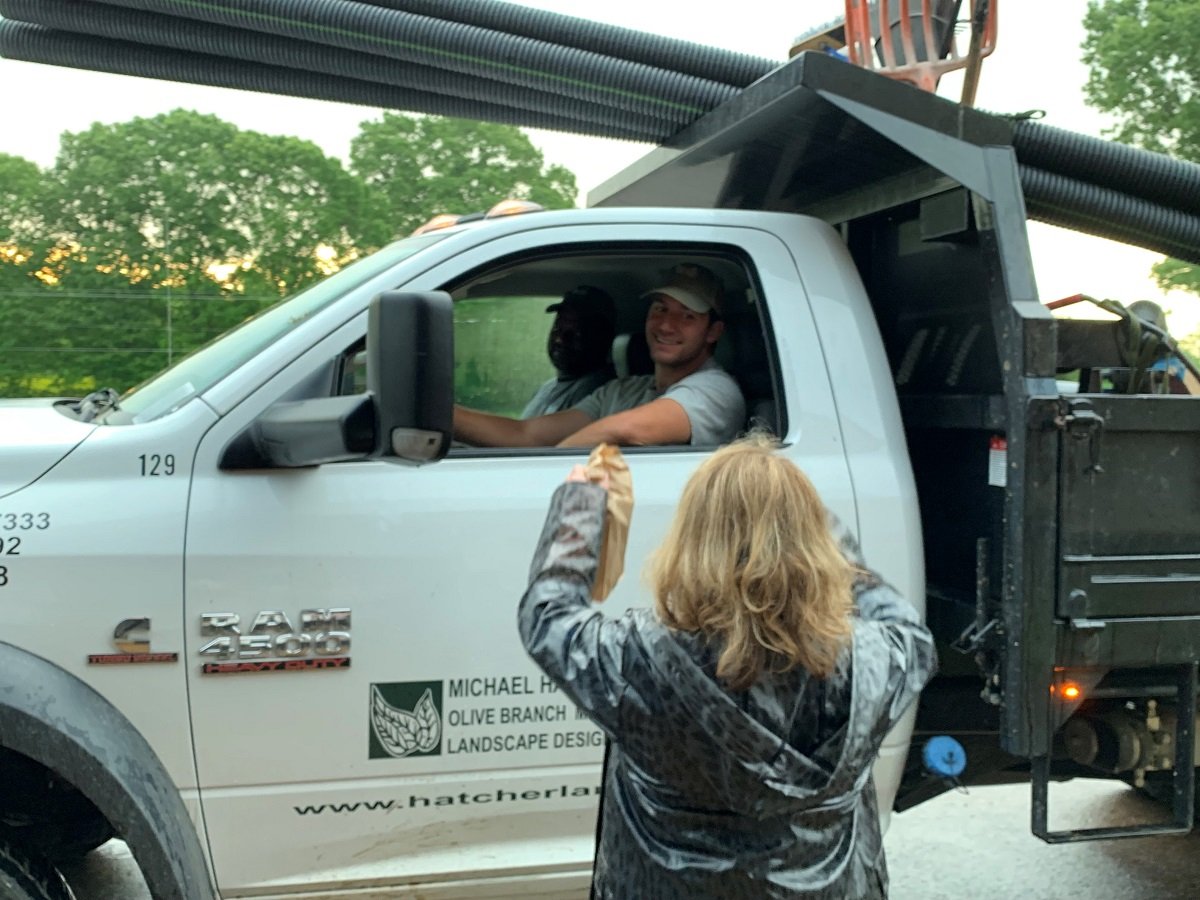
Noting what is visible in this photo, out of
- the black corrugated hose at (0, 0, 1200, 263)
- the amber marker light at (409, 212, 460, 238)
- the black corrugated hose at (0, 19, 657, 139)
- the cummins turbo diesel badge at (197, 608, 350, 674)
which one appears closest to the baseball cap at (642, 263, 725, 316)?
the amber marker light at (409, 212, 460, 238)

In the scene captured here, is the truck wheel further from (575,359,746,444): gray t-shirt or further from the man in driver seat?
(575,359,746,444): gray t-shirt

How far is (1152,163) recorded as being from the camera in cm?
369

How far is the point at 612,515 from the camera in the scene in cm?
209

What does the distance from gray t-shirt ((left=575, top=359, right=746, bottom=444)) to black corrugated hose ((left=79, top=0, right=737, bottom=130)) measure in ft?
3.00

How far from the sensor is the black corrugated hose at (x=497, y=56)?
3.73 meters

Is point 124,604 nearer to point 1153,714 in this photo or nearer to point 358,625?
point 358,625

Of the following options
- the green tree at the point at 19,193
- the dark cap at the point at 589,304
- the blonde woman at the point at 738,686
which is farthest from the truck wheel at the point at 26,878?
the green tree at the point at 19,193

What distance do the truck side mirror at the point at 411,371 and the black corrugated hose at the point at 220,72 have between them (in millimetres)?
2054

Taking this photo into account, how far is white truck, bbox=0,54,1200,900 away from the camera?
2.62 metres

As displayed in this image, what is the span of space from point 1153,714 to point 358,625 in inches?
79.1

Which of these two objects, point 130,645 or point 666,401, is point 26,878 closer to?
point 130,645

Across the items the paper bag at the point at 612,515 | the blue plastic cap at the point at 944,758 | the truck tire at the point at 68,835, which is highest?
the paper bag at the point at 612,515

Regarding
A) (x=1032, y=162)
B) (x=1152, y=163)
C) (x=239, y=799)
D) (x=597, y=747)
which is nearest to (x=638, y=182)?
(x=1032, y=162)

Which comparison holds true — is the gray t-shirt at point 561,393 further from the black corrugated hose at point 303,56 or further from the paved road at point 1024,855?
the paved road at point 1024,855
